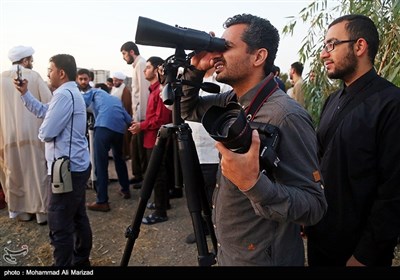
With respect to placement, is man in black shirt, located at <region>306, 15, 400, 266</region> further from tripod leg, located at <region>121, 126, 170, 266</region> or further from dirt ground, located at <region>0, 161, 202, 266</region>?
dirt ground, located at <region>0, 161, 202, 266</region>

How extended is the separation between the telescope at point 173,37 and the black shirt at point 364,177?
798 millimetres

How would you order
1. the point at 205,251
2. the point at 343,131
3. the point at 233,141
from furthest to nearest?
1. the point at 343,131
2. the point at 205,251
3. the point at 233,141

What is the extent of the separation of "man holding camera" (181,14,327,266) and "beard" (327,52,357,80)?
562 mm

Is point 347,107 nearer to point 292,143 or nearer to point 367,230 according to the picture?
point 367,230

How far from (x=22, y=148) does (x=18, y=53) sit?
1027mm

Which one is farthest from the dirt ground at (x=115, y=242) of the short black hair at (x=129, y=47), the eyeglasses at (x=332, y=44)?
the short black hair at (x=129, y=47)

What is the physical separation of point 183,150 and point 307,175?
58 cm

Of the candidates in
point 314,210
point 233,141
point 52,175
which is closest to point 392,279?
point 314,210

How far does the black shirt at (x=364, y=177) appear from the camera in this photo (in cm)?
146

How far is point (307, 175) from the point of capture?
3.63ft

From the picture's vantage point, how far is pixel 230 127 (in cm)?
88

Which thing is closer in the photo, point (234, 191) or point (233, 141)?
point (233, 141)

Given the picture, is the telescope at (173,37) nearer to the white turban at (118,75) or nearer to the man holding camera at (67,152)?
the man holding camera at (67,152)

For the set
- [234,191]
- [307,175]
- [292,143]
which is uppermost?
[292,143]
